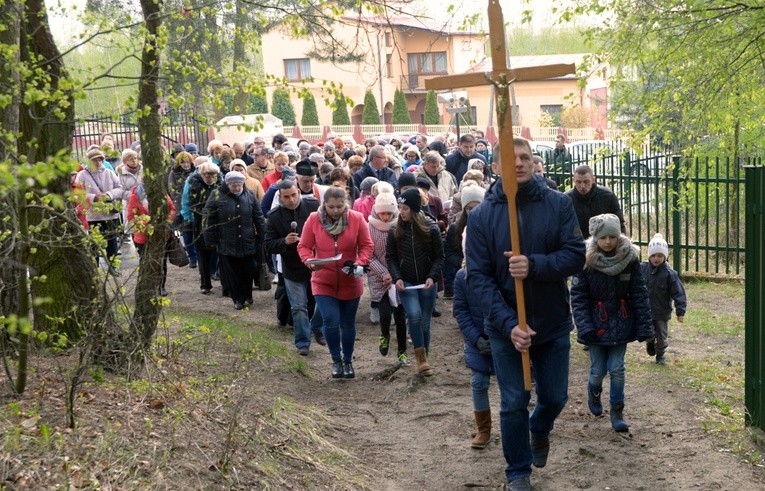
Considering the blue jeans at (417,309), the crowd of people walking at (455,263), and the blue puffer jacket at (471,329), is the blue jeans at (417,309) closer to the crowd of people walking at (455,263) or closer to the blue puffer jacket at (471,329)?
the crowd of people walking at (455,263)

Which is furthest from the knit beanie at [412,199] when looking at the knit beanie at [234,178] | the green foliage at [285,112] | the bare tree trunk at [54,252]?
the green foliage at [285,112]

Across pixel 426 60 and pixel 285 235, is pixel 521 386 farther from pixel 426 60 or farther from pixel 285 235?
pixel 285 235

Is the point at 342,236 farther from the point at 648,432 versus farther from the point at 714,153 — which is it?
the point at 714,153

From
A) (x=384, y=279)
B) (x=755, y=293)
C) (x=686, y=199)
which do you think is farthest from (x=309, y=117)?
(x=755, y=293)

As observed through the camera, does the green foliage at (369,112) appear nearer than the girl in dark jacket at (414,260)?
No

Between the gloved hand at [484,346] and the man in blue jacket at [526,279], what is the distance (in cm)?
116

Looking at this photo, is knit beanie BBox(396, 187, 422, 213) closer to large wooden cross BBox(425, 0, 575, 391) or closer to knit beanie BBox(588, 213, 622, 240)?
knit beanie BBox(588, 213, 622, 240)

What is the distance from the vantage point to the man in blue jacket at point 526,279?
603cm

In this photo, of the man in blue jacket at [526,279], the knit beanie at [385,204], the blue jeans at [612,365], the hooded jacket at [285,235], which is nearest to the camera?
the man in blue jacket at [526,279]

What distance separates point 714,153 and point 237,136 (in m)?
25.2

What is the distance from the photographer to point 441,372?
10.1 meters

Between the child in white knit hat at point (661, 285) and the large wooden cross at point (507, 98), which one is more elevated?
the large wooden cross at point (507, 98)

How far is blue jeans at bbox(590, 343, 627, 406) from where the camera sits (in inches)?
307

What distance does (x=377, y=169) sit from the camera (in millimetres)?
15727
